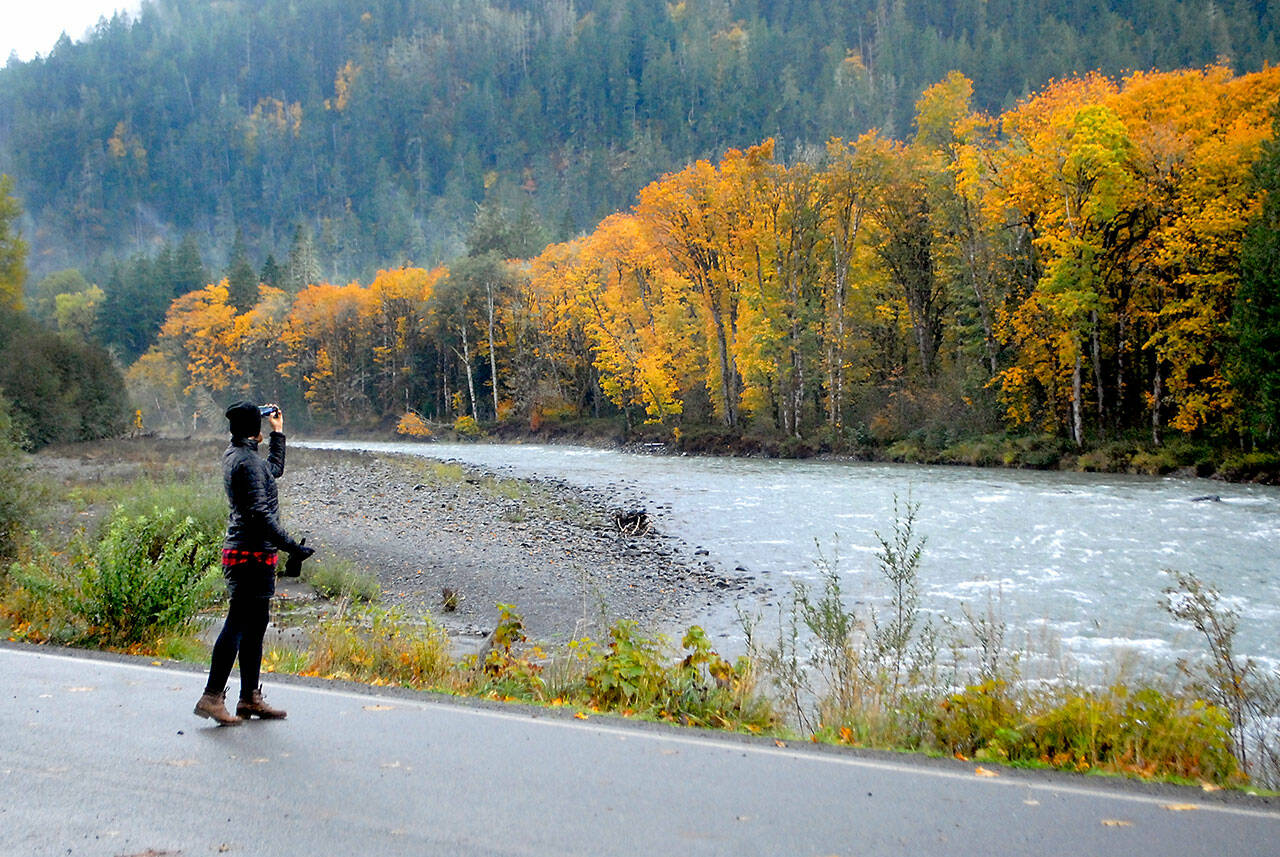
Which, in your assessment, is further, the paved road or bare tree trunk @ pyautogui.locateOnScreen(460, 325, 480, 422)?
bare tree trunk @ pyautogui.locateOnScreen(460, 325, 480, 422)

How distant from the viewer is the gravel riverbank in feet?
42.9

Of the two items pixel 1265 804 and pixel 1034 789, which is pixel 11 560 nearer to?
pixel 1034 789

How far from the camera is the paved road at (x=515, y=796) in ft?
13.1

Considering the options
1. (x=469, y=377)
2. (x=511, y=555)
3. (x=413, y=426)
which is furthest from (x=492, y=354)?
(x=511, y=555)

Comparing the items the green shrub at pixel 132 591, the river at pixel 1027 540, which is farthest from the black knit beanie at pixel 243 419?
the river at pixel 1027 540

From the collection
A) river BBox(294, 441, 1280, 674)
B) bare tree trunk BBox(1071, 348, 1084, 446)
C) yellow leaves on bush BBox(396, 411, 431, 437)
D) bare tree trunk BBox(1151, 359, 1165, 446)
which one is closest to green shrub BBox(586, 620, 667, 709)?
river BBox(294, 441, 1280, 674)

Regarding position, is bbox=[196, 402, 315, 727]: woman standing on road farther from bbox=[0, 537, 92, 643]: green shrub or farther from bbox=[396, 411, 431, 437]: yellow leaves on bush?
bbox=[396, 411, 431, 437]: yellow leaves on bush

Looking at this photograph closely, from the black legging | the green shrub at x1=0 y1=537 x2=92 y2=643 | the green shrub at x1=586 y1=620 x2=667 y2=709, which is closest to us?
the black legging

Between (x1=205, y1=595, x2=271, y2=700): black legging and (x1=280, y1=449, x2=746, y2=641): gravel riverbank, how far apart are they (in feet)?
13.7

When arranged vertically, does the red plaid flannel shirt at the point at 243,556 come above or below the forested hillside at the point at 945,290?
below

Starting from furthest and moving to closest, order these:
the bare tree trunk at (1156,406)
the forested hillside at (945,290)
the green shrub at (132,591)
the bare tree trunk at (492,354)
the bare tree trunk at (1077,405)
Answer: the bare tree trunk at (492,354) < the bare tree trunk at (1077,405) < the bare tree trunk at (1156,406) < the forested hillside at (945,290) < the green shrub at (132,591)

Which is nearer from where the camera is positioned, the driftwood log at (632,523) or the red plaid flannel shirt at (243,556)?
the red plaid flannel shirt at (243,556)

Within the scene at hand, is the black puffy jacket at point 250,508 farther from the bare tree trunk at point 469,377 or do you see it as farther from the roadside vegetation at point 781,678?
the bare tree trunk at point 469,377

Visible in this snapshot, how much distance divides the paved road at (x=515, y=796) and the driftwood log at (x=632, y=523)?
46.3 feet
